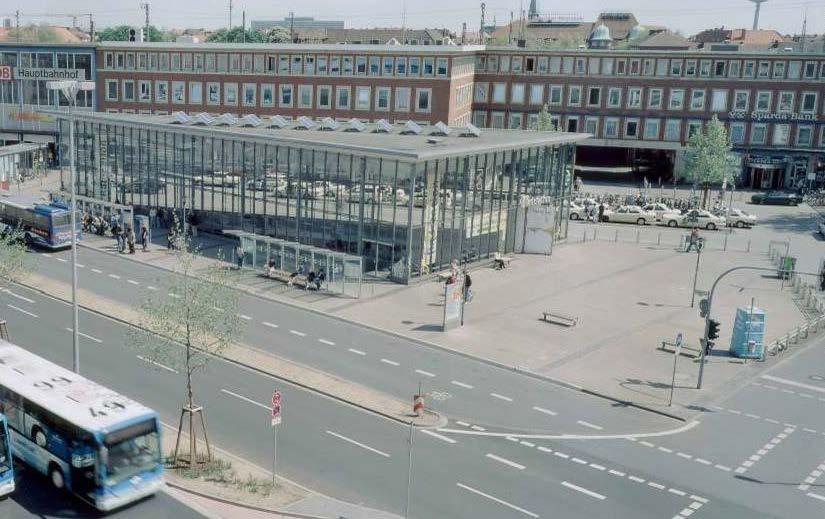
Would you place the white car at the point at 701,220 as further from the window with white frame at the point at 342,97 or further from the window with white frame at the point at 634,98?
the window with white frame at the point at 342,97

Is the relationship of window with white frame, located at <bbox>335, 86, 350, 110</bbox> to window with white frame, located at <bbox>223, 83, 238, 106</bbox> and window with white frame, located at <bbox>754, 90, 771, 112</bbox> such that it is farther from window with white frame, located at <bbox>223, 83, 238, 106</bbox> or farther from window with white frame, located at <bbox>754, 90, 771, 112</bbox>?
window with white frame, located at <bbox>754, 90, 771, 112</bbox>

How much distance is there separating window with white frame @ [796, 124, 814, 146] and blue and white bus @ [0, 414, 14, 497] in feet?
267

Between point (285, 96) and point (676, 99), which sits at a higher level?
point (676, 99)

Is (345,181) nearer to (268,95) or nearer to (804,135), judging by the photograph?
(268,95)

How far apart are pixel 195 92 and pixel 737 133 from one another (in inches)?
2148

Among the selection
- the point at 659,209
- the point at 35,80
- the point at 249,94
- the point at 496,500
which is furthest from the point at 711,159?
the point at 35,80

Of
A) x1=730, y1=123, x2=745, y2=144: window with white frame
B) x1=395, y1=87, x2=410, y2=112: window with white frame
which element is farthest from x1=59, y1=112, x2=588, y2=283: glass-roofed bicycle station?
x1=730, y1=123, x2=745, y2=144: window with white frame

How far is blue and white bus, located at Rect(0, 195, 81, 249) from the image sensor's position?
158 feet

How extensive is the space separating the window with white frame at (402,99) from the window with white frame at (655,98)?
25.0m

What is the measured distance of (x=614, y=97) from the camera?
8775 cm

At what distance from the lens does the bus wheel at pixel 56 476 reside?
20844 mm

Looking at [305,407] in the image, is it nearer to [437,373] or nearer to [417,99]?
[437,373]

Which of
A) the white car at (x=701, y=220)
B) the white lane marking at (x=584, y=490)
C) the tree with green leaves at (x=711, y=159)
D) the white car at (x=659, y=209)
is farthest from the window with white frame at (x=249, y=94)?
the white lane marking at (x=584, y=490)

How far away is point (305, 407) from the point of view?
2736cm
